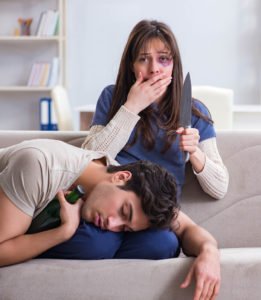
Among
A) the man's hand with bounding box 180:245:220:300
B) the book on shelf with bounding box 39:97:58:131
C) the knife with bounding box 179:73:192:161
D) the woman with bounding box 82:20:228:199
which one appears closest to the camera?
the man's hand with bounding box 180:245:220:300

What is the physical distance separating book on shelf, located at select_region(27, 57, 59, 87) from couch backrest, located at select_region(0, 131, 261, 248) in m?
3.47

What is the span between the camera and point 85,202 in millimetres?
1854

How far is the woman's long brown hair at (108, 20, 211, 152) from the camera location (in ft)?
7.56

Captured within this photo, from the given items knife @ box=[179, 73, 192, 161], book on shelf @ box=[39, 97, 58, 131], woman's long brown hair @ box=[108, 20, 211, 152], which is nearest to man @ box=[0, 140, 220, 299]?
knife @ box=[179, 73, 192, 161]

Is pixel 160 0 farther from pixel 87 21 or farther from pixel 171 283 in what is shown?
pixel 171 283

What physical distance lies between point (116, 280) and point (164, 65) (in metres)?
0.90

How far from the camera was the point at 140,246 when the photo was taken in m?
1.85

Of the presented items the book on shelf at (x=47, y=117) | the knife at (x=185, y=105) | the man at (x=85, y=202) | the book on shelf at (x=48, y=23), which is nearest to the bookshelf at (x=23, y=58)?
the book on shelf at (x=48, y=23)

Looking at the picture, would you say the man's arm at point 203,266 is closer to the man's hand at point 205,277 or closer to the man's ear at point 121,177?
the man's hand at point 205,277

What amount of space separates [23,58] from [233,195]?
407 cm

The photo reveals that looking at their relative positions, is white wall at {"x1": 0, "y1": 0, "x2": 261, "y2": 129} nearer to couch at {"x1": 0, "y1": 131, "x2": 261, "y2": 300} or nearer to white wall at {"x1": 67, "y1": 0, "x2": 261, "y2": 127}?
white wall at {"x1": 67, "y1": 0, "x2": 261, "y2": 127}

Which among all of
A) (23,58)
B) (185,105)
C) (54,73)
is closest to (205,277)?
(185,105)

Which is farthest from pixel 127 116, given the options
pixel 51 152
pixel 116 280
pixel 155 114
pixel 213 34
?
pixel 213 34

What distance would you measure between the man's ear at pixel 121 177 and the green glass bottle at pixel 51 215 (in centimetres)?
9
